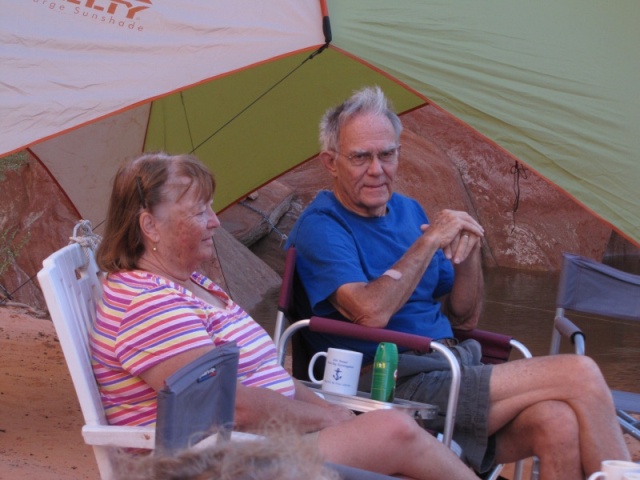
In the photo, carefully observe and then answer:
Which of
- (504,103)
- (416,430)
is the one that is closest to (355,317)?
(416,430)

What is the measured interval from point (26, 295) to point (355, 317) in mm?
5094

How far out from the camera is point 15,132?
11.5ft

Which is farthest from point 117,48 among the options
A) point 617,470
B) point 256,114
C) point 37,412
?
point 617,470

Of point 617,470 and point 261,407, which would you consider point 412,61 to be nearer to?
point 261,407

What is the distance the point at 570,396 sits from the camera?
2.61 meters

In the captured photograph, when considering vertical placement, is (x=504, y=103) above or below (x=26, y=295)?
above

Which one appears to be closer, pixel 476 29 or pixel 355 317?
pixel 355 317

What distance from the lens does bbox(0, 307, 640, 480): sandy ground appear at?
3.73 metres

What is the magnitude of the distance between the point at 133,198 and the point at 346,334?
75 cm

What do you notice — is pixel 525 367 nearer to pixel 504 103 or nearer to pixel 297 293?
pixel 297 293

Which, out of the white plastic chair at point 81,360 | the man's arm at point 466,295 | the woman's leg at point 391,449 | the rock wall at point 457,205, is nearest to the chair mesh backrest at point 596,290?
the man's arm at point 466,295

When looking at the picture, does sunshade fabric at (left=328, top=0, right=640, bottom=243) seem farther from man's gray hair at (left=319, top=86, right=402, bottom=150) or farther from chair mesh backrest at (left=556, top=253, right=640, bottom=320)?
man's gray hair at (left=319, top=86, right=402, bottom=150)

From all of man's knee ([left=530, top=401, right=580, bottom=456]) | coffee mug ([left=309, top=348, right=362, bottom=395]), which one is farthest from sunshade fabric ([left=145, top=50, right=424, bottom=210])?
man's knee ([left=530, top=401, right=580, bottom=456])

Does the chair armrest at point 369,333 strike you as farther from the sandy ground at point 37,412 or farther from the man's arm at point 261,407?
the sandy ground at point 37,412
